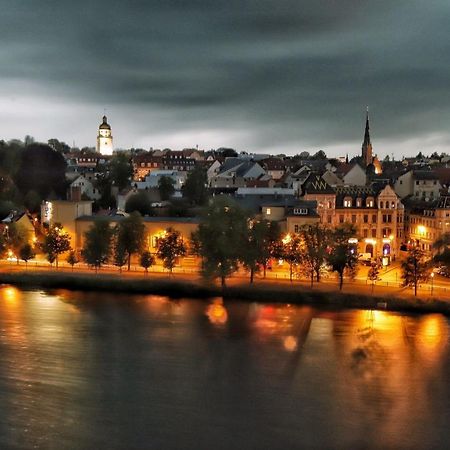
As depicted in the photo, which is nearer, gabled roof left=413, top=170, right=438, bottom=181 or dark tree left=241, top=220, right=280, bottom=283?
dark tree left=241, top=220, right=280, bottom=283

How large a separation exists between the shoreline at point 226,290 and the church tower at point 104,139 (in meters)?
32.6

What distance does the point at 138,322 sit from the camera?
11180mm

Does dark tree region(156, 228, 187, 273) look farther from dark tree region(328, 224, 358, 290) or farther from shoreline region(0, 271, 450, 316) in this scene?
dark tree region(328, 224, 358, 290)

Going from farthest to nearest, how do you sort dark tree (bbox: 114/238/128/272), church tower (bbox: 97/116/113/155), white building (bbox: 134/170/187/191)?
church tower (bbox: 97/116/113/155)
white building (bbox: 134/170/187/191)
dark tree (bbox: 114/238/128/272)

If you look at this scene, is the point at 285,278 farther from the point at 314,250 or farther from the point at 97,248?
the point at 97,248

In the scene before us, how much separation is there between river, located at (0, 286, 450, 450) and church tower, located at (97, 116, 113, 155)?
3497 centimetres

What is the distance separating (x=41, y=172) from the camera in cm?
2333

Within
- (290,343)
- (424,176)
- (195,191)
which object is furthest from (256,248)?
(424,176)

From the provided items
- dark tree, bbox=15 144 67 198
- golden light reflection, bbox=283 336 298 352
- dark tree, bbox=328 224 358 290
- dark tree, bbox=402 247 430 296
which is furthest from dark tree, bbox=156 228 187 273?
dark tree, bbox=15 144 67 198

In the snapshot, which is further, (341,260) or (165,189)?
(165,189)

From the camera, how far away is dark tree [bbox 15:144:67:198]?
23.0 m

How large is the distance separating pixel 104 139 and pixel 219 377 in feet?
130

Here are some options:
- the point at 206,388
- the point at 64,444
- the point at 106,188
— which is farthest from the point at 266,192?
the point at 64,444

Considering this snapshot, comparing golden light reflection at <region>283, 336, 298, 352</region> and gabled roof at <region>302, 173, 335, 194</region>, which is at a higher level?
gabled roof at <region>302, 173, 335, 194</region>
